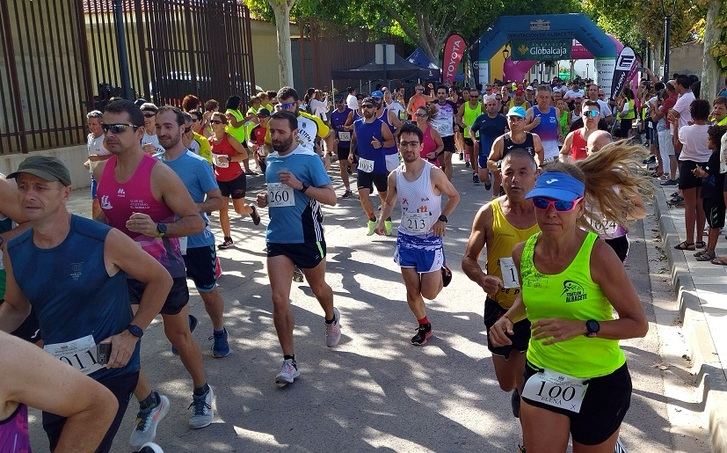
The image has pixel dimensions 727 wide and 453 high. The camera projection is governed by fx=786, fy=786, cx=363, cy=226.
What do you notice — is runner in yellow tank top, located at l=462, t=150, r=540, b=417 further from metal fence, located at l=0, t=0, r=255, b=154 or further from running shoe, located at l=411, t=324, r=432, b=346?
metal fence, located at l=0, t=0, r=255, b=154

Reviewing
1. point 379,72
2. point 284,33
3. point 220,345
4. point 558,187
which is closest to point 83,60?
point 284,33

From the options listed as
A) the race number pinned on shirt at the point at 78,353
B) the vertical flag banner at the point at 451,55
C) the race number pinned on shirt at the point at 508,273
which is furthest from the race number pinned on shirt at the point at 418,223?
the vertical flag banner at the point at 451,55

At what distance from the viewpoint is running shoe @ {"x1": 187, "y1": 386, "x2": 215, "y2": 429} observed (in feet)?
15.7

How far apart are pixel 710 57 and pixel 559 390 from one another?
13.2 meters

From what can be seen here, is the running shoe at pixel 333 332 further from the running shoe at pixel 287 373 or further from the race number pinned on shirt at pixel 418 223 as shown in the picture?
the race number pinned on shirt at pixel 418 223

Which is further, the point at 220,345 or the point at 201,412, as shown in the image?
the point at 220,345

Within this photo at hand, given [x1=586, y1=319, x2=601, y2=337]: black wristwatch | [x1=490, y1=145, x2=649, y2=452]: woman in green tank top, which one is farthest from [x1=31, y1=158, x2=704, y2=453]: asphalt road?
[x1=586, y1=319, x2=601, y2=337]: black wristwatch

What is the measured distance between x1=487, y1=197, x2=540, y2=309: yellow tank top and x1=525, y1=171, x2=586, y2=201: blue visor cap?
1140 mm

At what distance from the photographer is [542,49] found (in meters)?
35.0

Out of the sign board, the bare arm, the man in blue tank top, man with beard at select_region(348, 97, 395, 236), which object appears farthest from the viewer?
the sign board

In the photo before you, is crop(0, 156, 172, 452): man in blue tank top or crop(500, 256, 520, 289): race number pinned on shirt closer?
crop(0, 156, 172, 452): man in blue tank top

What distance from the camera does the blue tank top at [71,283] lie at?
3.23m

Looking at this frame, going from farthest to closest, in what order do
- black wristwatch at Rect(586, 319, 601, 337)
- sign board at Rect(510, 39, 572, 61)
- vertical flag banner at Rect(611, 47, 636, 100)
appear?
sign board at Rect(510, 39, 572, 61), vertical flag banner at Rect(611, 47, 636, 100), black wristwatch at Rect(586, 319, 601, 337)

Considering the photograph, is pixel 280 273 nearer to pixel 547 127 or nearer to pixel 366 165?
pixel 366 165
